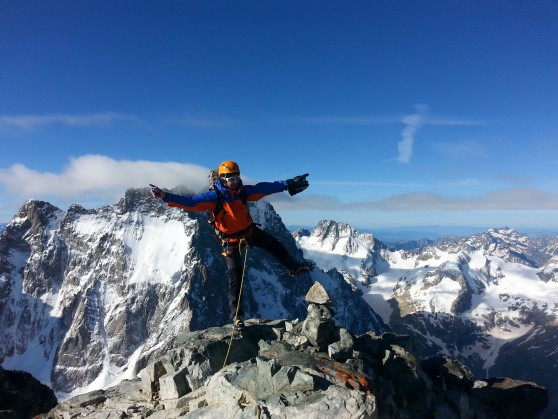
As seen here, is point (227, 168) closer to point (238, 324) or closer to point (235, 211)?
point (235, 211)

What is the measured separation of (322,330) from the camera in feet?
53.9

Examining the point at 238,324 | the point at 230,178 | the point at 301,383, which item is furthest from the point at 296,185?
the point at 301,383

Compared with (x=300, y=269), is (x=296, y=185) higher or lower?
higher

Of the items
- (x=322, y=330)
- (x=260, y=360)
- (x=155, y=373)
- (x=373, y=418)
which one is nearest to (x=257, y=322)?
(x=322, y=330)

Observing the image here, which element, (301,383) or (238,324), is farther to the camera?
(238,324)

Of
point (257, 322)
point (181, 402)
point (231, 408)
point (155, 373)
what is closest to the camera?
point (231, 408)

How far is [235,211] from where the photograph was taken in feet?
46.3

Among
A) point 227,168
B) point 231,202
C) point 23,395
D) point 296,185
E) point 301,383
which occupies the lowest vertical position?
point 23,395

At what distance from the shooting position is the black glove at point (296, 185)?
15.4 meters

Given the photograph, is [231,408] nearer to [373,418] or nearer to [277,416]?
[277,416]

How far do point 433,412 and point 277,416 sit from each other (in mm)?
12205

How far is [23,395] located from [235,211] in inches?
858

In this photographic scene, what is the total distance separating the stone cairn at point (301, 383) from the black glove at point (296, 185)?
5.95 meters

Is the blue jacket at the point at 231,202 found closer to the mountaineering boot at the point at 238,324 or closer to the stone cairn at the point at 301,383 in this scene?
the mountaineering boot at the point at 238,324
